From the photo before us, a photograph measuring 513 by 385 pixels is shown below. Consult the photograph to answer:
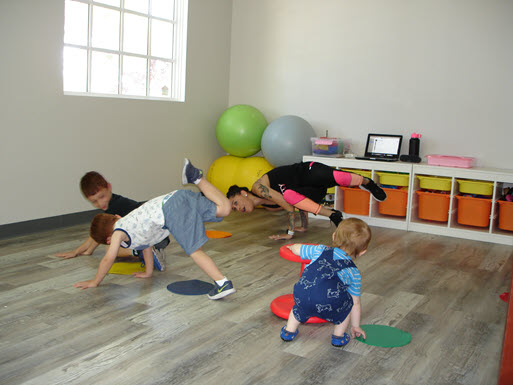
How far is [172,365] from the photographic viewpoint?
1957 mm

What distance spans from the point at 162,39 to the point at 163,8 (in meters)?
0.31

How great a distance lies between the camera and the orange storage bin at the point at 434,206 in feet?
14.8

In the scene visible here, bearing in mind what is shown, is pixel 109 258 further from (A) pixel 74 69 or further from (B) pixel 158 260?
(A) pixel 74 69

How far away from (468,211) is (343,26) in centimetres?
231

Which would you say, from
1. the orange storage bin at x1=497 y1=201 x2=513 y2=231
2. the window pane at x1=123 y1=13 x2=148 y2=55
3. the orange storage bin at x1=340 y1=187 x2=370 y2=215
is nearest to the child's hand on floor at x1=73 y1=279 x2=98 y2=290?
the window pane at x1=123 y1=13 x2=148 y2=55

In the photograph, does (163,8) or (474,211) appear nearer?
(474,211)

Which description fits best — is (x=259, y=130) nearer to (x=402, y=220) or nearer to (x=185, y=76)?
(x=185, y=76)

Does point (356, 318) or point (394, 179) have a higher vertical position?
point (394, 179)

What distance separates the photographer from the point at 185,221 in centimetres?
269

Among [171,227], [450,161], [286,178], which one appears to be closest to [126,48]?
[286,178]

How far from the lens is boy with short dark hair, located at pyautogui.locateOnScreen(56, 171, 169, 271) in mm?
3049

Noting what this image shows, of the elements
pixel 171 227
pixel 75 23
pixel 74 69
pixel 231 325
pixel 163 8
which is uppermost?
pixel 163 8

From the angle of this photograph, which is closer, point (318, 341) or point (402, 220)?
point (318, 341)

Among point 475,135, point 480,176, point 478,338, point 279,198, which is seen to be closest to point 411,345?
point 478,338
